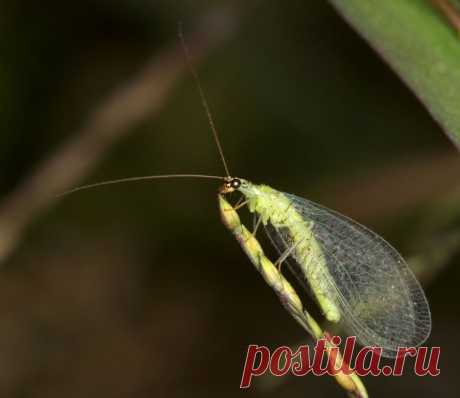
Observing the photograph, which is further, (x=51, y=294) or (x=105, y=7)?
(x=105, y=7)

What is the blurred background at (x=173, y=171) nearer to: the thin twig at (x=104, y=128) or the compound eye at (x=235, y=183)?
the thin twig at (x=104, y=128)

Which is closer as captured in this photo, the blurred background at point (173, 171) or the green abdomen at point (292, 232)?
the green abdomen at point (292, 232)

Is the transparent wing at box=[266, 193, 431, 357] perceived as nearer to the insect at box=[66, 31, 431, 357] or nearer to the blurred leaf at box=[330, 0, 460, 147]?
the insect at box=[66, 31, 431, 357]

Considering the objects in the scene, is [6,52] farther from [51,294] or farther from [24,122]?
[51,294]

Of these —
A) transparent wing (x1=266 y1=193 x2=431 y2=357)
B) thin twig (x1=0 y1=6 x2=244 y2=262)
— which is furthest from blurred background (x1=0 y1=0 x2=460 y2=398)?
transparent wing (x1=266 y1=193 x2=431 y2=357)

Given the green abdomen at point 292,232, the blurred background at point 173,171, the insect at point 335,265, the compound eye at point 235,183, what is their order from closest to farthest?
1. the insect at point 335,265
2. the compound eye at point 235,183
3. the green abdomen at point 292,232
4. the blurred background at point 173,171

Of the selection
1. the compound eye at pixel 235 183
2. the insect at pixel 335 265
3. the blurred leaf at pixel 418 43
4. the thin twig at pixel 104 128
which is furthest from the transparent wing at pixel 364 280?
the thin twig at pixel 104 128

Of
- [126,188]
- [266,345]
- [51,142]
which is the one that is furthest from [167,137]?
[266,345]
